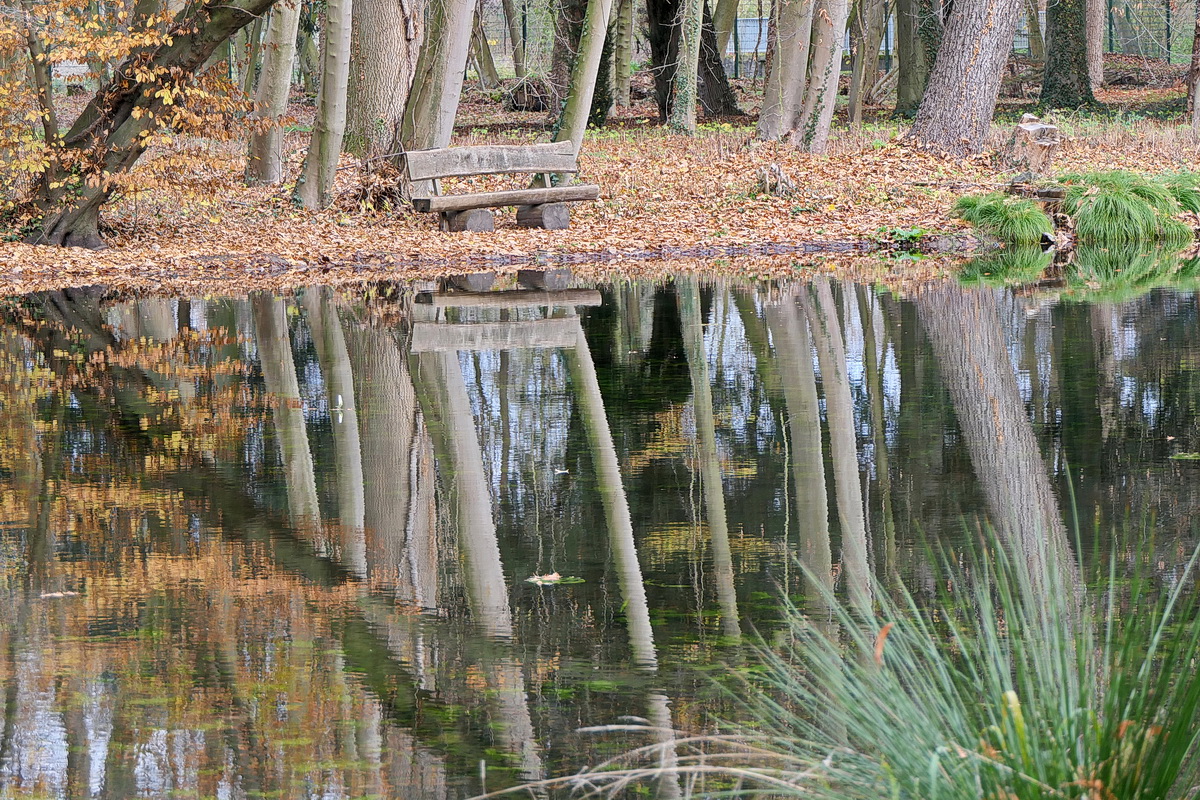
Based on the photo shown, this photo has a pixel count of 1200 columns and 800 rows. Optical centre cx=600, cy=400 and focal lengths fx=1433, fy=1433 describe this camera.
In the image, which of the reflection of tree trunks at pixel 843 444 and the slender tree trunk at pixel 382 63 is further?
the slender tree trunk at pixel 382 63

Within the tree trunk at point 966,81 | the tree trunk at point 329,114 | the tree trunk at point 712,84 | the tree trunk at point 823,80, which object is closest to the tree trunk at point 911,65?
the tree trunk at point 712,84

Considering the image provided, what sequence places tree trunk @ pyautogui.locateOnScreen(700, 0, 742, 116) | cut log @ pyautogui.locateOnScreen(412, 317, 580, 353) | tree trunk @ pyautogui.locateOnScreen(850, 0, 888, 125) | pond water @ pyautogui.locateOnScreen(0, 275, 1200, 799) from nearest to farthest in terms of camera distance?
pond water @ pyautogui.locateOnScreen(0, 275, 1200, 799), cut log @ pyautogui.locateOnScreen(412, 317, 580, 353), tree trunk @ pyautogui.locateOnScreen(850, 0, 888, 125), tree trunk @ pyautogui.locateOnScreen(700, 0, 742, 116)

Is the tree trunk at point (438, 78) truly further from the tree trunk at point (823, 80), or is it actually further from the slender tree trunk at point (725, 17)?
the slender tree trunk at point (725, 17)

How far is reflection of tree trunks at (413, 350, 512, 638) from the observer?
16.7ft

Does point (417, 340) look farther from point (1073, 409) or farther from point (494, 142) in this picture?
point (494, 142)

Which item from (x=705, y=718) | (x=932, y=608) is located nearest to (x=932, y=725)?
(x=705, y=718)

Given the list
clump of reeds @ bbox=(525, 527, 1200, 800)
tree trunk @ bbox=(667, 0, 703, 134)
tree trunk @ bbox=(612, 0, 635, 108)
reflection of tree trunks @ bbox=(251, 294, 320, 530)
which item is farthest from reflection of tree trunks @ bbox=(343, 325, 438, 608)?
tree trunk @ bbox=(612, 0, 635, 108)

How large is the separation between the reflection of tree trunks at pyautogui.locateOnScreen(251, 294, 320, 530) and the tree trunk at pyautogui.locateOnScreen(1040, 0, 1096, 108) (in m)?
21.2

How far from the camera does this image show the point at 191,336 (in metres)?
11.7

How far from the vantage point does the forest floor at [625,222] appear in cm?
1596

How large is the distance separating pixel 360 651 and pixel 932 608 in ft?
6.15

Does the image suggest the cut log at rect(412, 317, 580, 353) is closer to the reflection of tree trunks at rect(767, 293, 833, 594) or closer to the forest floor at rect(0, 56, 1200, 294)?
the reflection of tree trunks at rect(767, 293, 833, 594)

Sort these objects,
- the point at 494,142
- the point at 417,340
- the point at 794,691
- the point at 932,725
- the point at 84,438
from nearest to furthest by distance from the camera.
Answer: the point at 932,725 < the point at 794,691 < the point at 84,438 < the point at 417,340 < the point at 494,142

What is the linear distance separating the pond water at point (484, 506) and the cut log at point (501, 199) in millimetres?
6496
